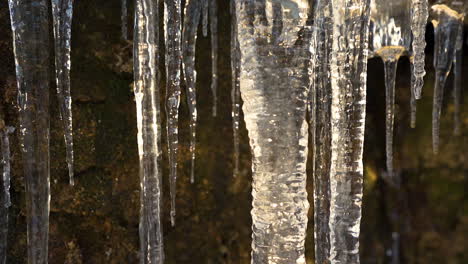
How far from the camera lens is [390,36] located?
1.85m

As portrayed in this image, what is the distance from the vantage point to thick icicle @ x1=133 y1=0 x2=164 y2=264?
1.40 meters

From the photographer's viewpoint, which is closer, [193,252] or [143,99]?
[143,99]

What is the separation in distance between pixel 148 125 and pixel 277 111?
1.29ft

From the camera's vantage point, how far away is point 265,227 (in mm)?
1340

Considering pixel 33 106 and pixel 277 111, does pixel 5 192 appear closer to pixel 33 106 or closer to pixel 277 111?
pixel 33 106

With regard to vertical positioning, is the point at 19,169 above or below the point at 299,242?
above

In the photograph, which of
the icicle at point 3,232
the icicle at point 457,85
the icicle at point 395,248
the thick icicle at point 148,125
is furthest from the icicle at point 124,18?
the icicle at point 395,248

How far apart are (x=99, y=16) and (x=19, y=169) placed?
2.12ft

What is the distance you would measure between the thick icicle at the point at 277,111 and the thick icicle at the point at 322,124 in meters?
0.09

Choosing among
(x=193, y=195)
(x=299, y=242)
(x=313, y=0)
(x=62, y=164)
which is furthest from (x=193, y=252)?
(x=313, y=0)

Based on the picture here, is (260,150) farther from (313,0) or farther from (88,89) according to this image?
(88,89)

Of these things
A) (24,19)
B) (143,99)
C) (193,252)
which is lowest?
(193,252)

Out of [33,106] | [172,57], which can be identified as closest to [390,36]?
[172,57]

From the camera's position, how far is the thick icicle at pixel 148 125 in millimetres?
1399
